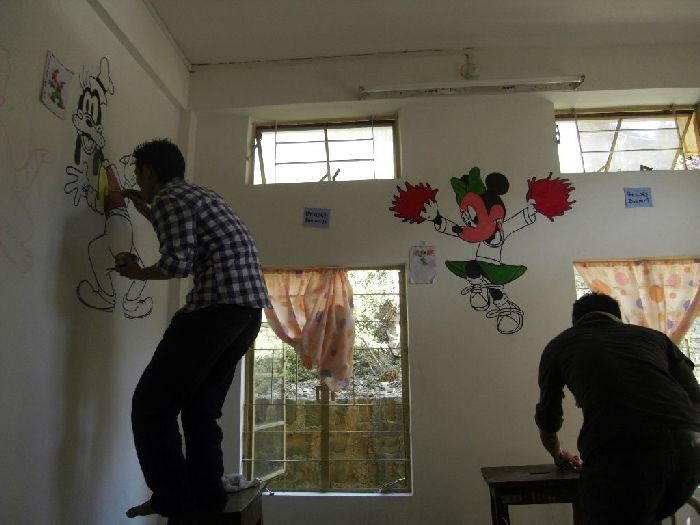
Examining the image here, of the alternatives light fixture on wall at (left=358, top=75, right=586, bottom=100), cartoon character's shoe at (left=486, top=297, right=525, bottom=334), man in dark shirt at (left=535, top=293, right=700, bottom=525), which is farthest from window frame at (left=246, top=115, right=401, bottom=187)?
man in dark shirt at (left=535, top=293, right=700, bottom=525)

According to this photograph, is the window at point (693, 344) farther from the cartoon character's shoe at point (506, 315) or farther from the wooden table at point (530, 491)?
the wooden table at point (530, 491)

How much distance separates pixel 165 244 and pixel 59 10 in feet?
3.61

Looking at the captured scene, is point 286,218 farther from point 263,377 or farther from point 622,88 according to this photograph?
point 622,88

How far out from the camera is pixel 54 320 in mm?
1793

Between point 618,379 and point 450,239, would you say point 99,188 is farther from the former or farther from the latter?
point 618,379

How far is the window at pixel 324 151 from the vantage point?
10.6 ft

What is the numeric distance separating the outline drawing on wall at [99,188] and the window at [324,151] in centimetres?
109

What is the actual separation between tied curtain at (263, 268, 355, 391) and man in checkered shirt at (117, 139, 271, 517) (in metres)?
1.20

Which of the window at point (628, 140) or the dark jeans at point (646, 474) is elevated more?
the window at point (628, 140)

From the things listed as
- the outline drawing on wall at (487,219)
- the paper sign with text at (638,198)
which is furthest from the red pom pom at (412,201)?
the paper sign with text at (638,198)

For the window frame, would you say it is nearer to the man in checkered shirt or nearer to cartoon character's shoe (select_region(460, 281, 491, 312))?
cartoon character's shoe (select_region(460, 281, 491, 312))

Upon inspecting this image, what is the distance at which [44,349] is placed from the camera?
1736mm

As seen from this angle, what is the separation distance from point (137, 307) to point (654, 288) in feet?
9.46

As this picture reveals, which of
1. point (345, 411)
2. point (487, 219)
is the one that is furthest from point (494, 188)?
point (345, 411)
